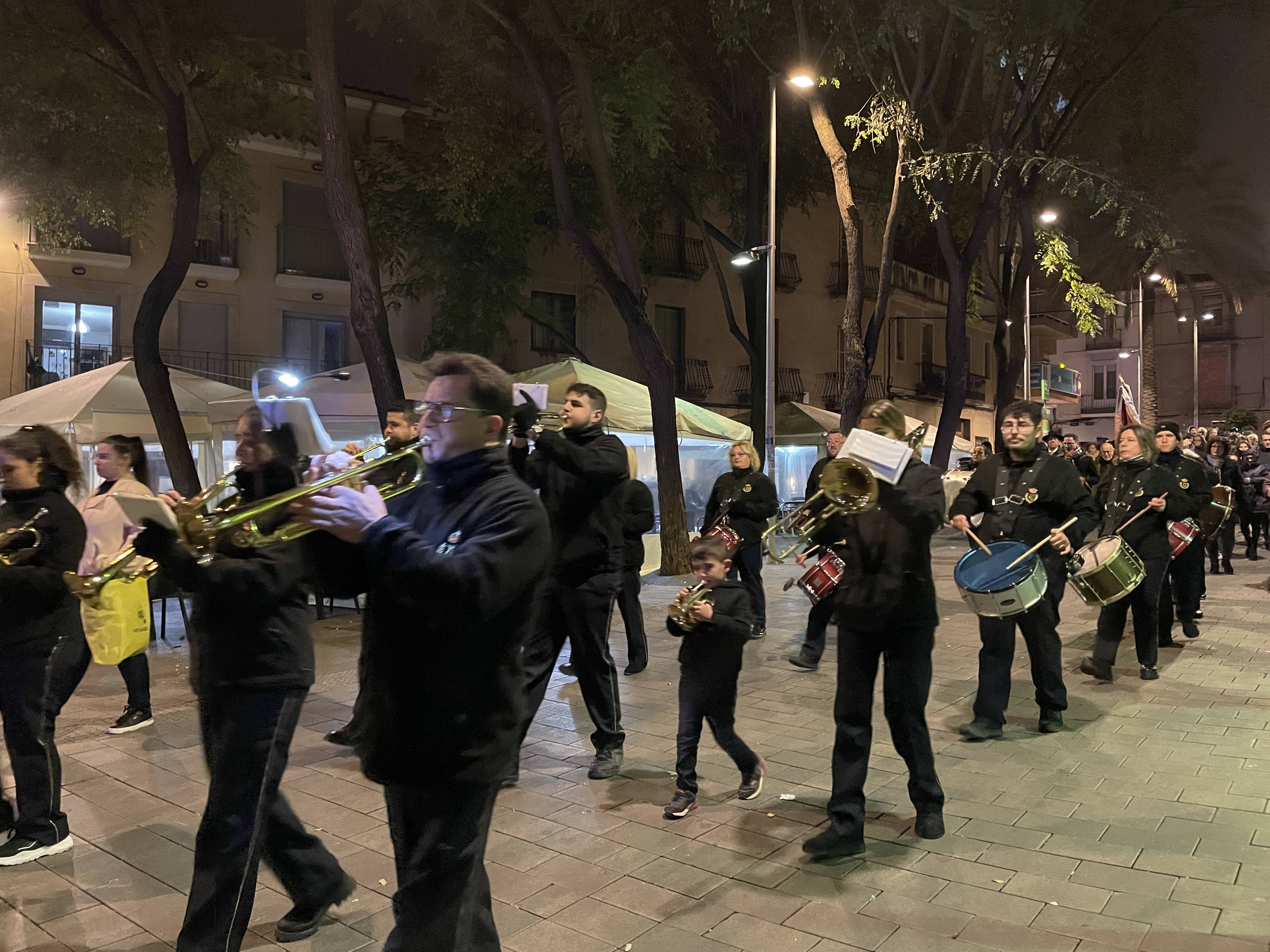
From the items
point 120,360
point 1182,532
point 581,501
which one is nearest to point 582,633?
point 581,501

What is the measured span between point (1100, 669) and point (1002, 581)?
257cm

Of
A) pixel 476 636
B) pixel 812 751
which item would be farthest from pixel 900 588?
pixel 476 636

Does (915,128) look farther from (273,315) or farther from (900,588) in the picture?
(273,315)

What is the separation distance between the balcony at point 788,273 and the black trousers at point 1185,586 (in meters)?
18.7

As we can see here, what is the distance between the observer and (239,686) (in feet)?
9.96

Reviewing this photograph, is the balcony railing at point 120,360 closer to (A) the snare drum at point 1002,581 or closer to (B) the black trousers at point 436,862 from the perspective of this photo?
(A) the snare drum at point 1002,581

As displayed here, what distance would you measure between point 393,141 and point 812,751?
1785 cm

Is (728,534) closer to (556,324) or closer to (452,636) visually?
(452,636)

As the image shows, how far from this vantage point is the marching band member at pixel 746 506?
8.52 meters

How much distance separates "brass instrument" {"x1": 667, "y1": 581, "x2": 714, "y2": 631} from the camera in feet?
15.6

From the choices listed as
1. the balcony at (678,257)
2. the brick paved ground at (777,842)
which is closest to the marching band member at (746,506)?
the brick paved ground at (777,842)

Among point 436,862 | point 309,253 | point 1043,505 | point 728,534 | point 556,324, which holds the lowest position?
point 436,862

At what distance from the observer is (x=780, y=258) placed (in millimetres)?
27344

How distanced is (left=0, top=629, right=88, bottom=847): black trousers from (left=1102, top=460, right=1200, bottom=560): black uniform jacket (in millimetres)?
7100
